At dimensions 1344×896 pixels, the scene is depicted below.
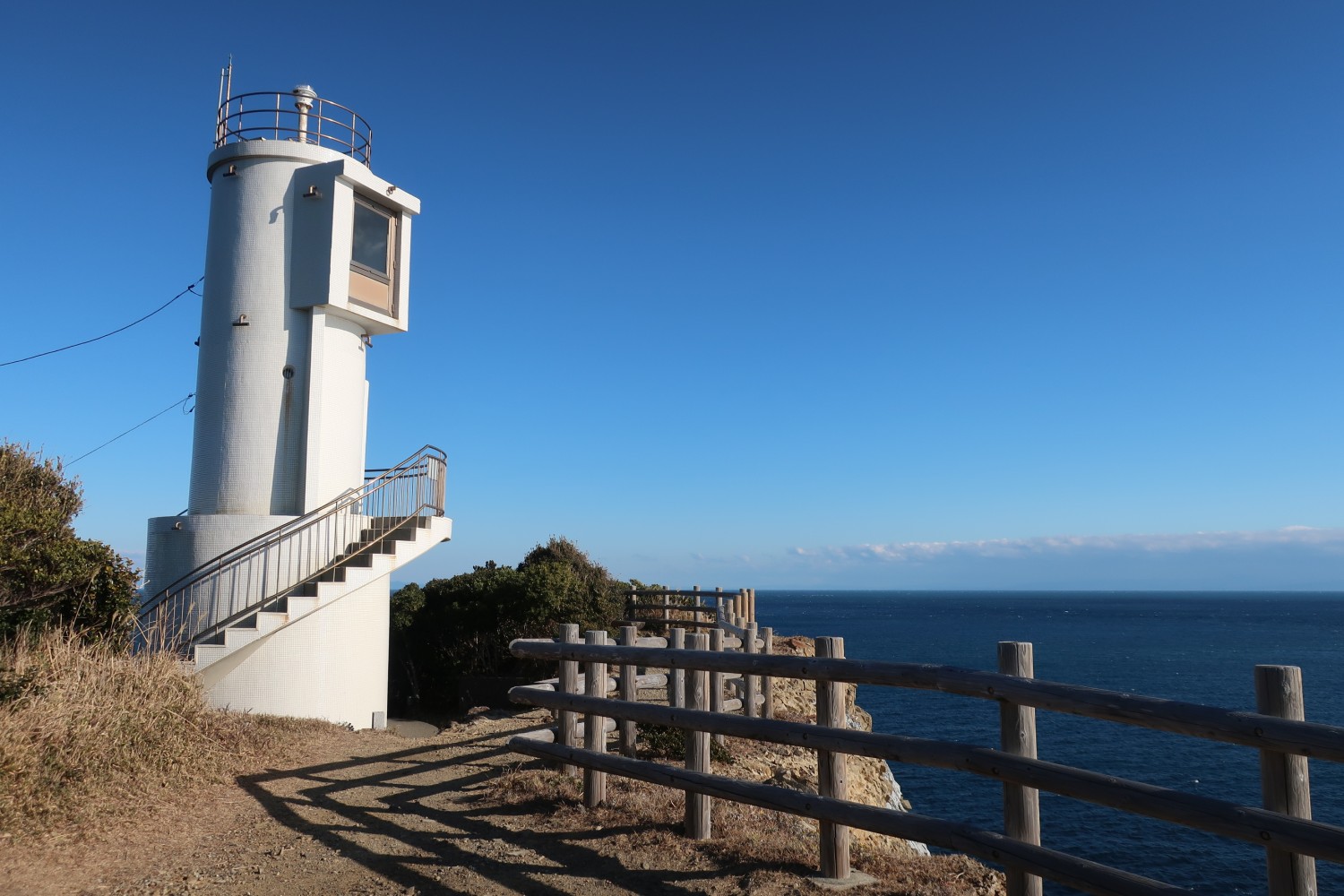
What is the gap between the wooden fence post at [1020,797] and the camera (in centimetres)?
506

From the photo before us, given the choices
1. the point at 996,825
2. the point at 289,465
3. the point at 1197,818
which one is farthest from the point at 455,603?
the point at 1197,818

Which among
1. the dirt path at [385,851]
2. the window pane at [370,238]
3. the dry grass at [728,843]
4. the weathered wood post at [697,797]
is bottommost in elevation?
the dirt path at [385,851]

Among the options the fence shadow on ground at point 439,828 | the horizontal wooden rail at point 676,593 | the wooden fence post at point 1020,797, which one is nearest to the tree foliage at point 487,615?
the horizontal wooden rail at point 676,593

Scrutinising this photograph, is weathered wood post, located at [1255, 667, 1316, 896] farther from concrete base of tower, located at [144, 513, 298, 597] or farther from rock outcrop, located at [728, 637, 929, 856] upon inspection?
concrete base of tower, located at [144, 513, 298, 597]

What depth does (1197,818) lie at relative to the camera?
4.18 metres

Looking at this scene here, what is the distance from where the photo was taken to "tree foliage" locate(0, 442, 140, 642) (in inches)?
441

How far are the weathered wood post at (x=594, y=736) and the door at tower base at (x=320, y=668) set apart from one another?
8100 mm

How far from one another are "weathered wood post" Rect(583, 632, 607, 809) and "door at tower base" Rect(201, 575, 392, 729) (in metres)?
8.10

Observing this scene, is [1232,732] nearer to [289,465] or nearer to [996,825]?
[289,465]

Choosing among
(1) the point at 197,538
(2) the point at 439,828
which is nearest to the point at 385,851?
(2) the point at 439,828

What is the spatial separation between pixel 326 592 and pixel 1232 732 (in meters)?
13.1

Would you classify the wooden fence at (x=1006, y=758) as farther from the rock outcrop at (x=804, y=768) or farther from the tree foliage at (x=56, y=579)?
the tree foliage at (x=56, y=579)

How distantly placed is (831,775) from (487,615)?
19.6 m

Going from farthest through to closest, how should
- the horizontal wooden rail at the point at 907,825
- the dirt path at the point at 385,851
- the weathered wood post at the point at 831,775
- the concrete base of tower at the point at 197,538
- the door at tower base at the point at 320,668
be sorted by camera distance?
the concrete base of tower at the point at 197,538 → the door at tower base at the point at 320,668 → the dirt path at the point at 385,851 → the weathered wood post at the point at 831,775 → the horizontal wooden rail at the point at 907,825
